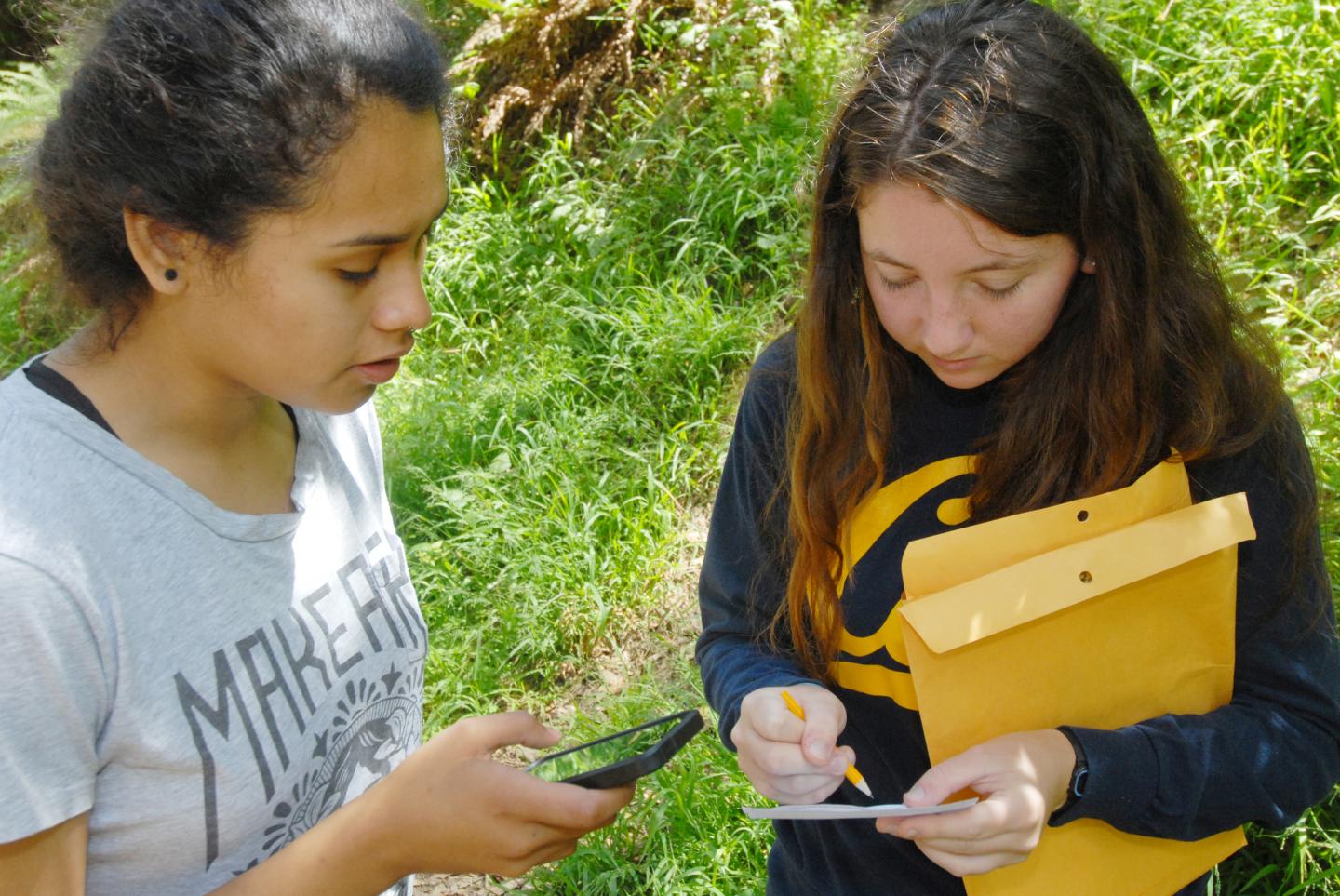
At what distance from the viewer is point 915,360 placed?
173 cm

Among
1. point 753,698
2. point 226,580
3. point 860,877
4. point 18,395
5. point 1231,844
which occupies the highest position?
point 18,395

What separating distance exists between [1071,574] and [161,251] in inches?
49.6

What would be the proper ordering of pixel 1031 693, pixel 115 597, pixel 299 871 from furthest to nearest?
pixel 1031 693 → pixel 299 871 → pixel 115 597

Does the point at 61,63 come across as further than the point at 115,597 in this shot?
Yes

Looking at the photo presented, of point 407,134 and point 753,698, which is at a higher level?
point 407,134

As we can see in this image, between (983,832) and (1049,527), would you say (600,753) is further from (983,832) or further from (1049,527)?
(1049,527)

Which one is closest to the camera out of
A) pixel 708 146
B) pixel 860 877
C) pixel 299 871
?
pixel 299 871

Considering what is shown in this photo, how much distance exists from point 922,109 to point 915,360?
1.25 ft

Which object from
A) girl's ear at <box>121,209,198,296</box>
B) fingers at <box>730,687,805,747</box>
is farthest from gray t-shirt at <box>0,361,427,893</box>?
fingers at <box>730,687,805,747</box>

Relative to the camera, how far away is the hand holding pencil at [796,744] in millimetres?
1499

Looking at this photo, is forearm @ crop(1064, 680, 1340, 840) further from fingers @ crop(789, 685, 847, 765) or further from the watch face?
fingers @ crop(789, 685, 847, 765)

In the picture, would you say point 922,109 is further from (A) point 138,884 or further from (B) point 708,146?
(B) point 708,146

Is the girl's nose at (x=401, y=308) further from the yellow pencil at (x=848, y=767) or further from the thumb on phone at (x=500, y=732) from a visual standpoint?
the yellow pencil at (x=848, y=767)

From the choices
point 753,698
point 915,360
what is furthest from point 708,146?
point 753,698
